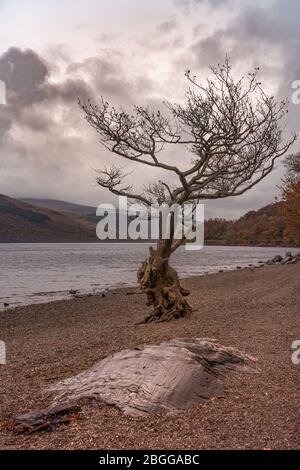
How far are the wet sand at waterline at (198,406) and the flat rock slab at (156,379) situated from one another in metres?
0.24

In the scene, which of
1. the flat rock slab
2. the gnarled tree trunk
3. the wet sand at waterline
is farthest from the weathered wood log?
the gnarled tree trunk

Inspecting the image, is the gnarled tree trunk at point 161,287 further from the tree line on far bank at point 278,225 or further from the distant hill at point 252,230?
the distant hill at point 252,230

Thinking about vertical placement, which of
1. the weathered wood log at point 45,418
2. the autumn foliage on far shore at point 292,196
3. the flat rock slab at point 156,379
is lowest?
the weathered wood log at point 45,418

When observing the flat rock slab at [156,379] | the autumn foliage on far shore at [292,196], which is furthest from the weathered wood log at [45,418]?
the autumn foliage on far shore at [292,196]

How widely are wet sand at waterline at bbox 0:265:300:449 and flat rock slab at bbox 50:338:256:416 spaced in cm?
24

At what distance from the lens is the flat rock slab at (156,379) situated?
23.2 feet

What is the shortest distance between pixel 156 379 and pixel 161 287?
962 cm

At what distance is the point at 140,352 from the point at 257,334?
489cm

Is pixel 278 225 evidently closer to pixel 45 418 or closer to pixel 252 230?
pixel 252 230

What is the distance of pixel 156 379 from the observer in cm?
754

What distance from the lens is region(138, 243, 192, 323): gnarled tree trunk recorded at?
659 inches

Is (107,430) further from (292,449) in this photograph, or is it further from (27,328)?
(27,328)
